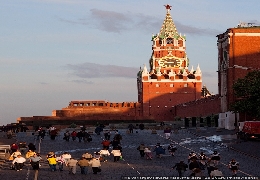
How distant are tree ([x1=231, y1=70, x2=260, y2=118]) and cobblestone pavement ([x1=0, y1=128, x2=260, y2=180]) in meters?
5.51

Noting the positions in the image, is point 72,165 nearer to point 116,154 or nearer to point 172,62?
point 116,154

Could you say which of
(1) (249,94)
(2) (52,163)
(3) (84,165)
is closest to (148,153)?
(2) (52,163)

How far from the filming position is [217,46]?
113125 mm

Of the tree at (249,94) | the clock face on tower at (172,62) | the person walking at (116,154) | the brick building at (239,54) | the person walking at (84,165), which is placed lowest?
the person walking at (84,165)

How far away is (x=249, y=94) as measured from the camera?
91125 millimetres

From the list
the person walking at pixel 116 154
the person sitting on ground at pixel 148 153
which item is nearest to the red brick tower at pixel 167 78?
the person sitting on ground at pixel 148 153

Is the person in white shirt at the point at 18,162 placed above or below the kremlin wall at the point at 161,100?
below

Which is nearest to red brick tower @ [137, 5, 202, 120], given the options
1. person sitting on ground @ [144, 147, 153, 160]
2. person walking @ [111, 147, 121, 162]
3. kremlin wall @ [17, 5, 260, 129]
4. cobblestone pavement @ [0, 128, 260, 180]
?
kremlin wall @ [17, 5, 260, 129]

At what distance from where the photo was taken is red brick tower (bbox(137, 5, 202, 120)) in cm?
17562

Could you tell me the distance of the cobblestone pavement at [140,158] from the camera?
46531 mm

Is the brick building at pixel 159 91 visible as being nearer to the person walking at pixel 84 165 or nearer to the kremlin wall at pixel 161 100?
the kremlin wall at pixel 161 100

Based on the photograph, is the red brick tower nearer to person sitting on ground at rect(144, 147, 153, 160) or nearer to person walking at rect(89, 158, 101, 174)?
person sitting on ground at rect(144, 147, 153, 160)

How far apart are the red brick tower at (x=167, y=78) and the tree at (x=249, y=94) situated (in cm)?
8082

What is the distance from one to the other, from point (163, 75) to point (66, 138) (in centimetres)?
10291
